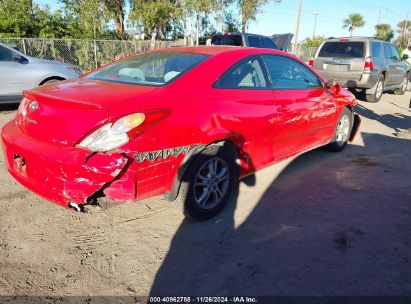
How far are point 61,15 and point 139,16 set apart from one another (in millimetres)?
3890

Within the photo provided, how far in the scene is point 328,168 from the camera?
4.95 m

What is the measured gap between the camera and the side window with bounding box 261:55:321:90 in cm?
402

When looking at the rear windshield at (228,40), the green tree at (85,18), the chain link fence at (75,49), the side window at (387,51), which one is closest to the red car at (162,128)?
the side window at (387,51)

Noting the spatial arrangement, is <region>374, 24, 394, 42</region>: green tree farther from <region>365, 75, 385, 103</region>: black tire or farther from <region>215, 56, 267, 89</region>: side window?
<region>215, 56, 267, 89</region>: side window

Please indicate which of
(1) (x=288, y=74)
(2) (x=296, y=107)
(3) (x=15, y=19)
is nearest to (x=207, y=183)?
(2) (x=296, y=107)

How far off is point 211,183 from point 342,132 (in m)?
3.11

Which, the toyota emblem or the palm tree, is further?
the palm tree

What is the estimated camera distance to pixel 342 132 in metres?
5.62

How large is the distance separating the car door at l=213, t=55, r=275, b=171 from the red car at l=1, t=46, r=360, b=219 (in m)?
0.01

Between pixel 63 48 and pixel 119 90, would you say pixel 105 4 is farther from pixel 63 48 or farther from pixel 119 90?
pixel 119 90

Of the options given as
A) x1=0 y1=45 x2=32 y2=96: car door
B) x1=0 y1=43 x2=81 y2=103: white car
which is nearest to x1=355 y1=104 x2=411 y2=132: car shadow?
x1=0 y1=43 x2=81 y2=103: white car

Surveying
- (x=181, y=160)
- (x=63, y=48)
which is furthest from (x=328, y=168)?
(x=63, y=48)

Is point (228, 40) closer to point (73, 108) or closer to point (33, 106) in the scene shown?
point (33, 106)

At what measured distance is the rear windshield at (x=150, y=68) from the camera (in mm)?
3320
